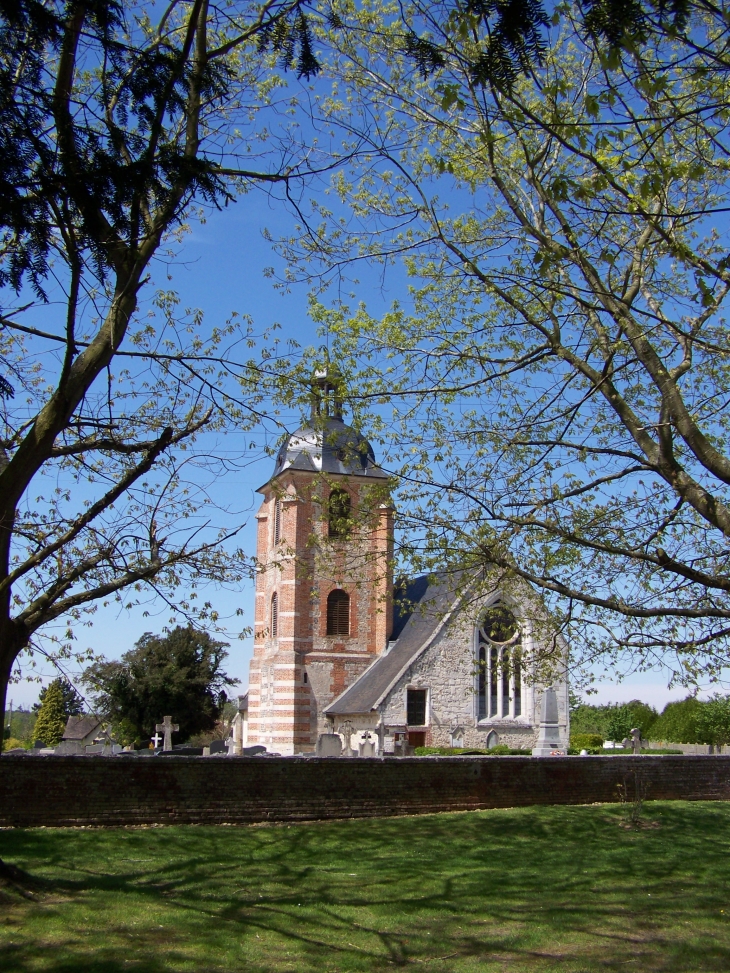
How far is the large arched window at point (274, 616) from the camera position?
3541 cm

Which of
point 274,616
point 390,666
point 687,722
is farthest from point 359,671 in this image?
point 687,722

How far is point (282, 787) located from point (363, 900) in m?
5.46

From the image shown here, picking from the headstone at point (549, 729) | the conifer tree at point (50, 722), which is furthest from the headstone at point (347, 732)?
the conifer tree at point (50, 722)

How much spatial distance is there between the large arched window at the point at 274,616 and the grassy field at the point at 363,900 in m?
22.3

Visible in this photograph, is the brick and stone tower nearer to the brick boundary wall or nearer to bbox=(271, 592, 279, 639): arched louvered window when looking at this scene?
bbox=(271, 592, 279, 639): arched louvered window

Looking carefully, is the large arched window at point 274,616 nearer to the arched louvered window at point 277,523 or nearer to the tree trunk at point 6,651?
the arched louvered window at point 277,523

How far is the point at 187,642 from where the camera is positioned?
142 feet

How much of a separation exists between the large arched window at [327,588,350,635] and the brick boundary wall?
18321 millimetres

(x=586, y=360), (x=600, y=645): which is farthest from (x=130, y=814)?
(x=586, y=360)

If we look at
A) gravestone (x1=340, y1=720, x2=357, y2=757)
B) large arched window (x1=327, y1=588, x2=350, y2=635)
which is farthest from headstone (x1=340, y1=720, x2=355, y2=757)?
large arched window (x1=327, y1=588, x2=350, y2=635)

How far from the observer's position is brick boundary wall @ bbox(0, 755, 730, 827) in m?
12.5

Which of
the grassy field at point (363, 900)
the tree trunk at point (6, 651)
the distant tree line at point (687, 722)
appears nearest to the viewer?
the grassy field at point (363, 900)

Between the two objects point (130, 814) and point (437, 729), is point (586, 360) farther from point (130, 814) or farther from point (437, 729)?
point (437, 729)

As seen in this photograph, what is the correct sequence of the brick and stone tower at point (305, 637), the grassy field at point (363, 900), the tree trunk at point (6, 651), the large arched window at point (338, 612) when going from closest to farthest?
1. the grassy field at point (363, 900)
2. the tree trunk at point (6, 651)
3. the brick and stone tower at point (305, 637)
4. the large arched window at point (338, 612)
